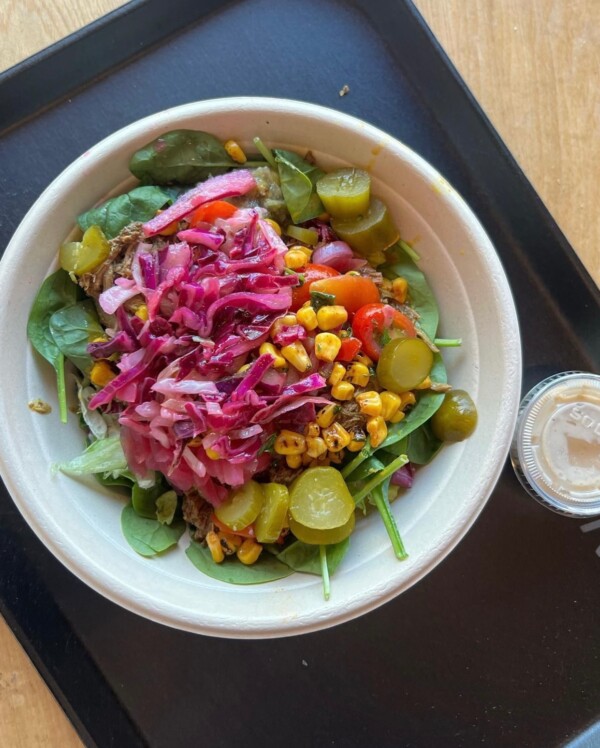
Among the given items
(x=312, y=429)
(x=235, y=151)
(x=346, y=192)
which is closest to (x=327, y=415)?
(x=312, y=429)

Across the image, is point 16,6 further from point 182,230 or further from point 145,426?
point 145,426

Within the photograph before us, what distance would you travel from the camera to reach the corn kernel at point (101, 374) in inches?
51.9

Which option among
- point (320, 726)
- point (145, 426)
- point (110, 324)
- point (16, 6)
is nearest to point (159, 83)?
point (16, 6)

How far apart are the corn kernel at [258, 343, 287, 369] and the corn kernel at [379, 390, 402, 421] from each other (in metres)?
0.21

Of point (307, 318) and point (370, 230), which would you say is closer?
point (307, 318)

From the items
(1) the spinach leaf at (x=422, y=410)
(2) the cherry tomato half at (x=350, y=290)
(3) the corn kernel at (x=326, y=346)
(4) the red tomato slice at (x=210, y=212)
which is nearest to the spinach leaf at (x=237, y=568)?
(1) the spinach leaf at (x=422, y=410)

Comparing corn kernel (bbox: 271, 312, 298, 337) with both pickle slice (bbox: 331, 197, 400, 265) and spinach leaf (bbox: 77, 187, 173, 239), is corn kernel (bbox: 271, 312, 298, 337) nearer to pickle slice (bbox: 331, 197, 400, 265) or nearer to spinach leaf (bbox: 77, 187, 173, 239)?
pickle slice (bbox: 331, 197, 400, 265)

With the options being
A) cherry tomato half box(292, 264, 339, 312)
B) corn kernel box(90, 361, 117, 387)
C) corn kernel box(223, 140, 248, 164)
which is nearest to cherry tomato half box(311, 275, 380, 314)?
cherry tomato half box(292, 264, 339, 312)

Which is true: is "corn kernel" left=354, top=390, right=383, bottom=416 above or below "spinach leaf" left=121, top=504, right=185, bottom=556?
above

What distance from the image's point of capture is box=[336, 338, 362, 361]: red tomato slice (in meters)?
1.29

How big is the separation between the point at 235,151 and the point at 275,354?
0.45 metres

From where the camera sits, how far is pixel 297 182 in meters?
1.35

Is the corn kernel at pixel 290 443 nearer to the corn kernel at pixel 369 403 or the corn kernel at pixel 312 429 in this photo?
the corn kernel at pixel 312 429

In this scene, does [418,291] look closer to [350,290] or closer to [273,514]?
[350,290]
